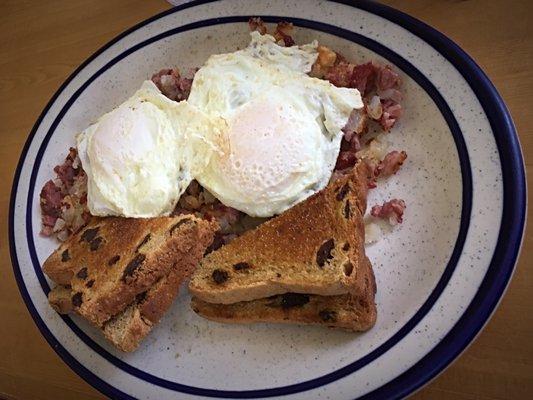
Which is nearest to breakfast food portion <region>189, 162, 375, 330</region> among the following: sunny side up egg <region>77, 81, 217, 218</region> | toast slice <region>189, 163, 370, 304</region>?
toast slice <region>189, 163, 370, 304</region>

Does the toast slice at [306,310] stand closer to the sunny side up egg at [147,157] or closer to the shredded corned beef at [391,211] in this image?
the shredded corned beef at [391,211]

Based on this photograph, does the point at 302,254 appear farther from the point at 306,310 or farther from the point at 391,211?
the point at 391,211

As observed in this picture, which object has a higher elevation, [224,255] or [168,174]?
[168,174]

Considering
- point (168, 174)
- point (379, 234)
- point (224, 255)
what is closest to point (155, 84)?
point (168, 174)

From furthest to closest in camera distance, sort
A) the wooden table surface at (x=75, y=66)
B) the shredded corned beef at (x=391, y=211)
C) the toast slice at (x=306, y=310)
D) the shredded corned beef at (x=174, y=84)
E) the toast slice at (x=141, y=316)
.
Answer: the shredded corned beef at (x=174, y=84)
the toast slice at (x=141, y=316)
the shredded corned beef at (x=391, y=211)
the toast slice at (x=306, y=310)
the wooden table surface at (x=75, y=66)

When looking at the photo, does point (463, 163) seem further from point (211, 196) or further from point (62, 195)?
point (62, 195)

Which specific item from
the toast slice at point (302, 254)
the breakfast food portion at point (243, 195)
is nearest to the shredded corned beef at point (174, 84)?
the breakfast food portion at point (243, 195)

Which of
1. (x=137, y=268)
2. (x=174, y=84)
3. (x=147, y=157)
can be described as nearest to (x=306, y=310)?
(x=137, y=268)

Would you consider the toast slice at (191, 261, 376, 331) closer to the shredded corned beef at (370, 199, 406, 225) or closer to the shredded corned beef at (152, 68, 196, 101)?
the shredded corned beef at (370, 199, 406, 225)
